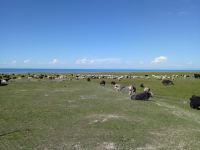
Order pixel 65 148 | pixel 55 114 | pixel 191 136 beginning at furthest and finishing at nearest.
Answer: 1. pixel 55 114
2. pixel 191 136
3. pixel 65 148

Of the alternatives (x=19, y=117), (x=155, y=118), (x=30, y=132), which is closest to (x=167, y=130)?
(x=155, y=118)

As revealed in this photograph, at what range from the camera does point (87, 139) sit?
1375 cm

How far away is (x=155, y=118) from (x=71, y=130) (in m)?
6.85

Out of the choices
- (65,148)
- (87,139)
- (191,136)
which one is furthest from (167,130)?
(65,148)

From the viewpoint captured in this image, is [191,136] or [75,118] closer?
[191,136]

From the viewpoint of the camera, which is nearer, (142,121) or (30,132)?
(30,132)

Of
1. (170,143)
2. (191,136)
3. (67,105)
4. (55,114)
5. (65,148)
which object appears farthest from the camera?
(67,105)

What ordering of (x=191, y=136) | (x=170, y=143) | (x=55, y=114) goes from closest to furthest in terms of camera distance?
1. (x=170, y=143)
2. (x=191, y=136)
3. (x=55, y=114)

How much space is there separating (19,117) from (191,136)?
1209cm

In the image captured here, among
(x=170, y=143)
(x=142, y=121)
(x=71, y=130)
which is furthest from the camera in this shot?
(x=142, y=121)

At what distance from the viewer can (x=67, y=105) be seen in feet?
80.9

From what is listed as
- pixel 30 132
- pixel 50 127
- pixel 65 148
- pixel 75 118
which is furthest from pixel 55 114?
pixel 65 148

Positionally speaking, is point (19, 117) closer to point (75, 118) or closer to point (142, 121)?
point (75, 118)

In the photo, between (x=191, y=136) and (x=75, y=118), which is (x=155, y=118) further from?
(x=75, y=118)
